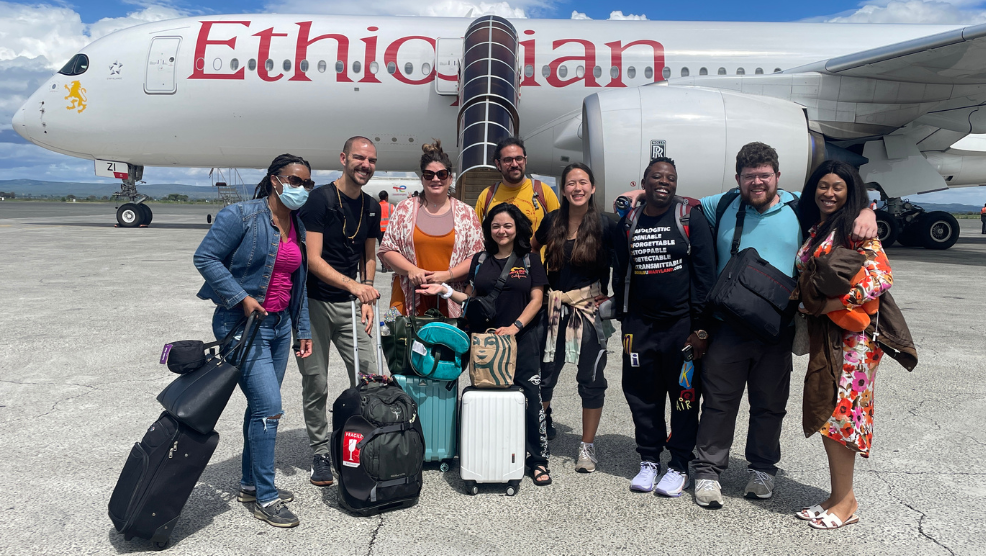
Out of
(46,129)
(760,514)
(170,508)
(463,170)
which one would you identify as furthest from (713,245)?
(46,129)

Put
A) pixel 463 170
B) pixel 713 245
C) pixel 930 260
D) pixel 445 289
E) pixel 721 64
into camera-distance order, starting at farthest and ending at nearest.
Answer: pixel 930 260 → pixel 721 64 → pixel 463 170 → pixel 445 289 → pixel 713 245

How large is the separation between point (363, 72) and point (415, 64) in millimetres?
971

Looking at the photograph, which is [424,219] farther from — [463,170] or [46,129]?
[46,129]

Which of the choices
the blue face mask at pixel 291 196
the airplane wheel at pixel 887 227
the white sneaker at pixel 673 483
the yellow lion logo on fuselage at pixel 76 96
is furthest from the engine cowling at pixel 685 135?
the yellow lion logo on fuselage at pixel 76 96

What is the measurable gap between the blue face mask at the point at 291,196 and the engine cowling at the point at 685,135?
5542 millimetres

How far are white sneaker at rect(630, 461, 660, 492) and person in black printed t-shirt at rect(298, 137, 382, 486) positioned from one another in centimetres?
157

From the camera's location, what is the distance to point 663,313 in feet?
10.0

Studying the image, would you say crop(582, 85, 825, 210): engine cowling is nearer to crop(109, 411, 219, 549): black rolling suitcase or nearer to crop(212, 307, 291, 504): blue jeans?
crop(212, 307, 291, 504): blue jeans

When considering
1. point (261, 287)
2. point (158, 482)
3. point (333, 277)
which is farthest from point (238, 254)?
point (158, 482)

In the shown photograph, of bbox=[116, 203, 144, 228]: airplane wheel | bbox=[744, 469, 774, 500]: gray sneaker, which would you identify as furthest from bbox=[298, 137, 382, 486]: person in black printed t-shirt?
bbox=[116, 203, 144, 228]: airplane wheel

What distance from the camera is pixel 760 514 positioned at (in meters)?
2.84

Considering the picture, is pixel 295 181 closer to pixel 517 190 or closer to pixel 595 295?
pixel 517 190

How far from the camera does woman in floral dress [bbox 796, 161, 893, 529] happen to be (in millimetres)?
2604

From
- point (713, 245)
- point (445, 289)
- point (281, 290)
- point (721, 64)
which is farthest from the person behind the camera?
point (721, 64)
